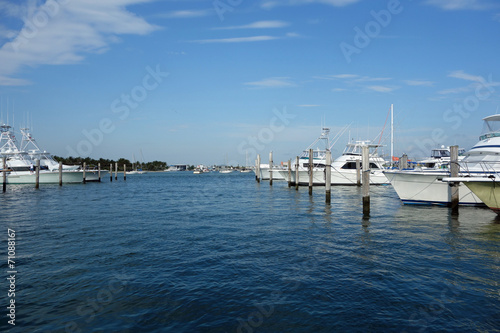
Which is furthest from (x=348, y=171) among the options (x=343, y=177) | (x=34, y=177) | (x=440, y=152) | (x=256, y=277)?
(x=34, y=177)

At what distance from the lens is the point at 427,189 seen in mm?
20781

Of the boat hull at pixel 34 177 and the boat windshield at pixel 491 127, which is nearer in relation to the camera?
the boat windshield at pixel 491 127

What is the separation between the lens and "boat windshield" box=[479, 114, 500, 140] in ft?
65.8

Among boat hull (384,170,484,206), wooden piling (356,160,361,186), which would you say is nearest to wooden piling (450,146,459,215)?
boat hull (384,170,484,206)

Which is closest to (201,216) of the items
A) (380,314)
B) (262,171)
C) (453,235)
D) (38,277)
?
(38,277)

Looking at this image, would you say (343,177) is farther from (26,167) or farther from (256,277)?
(26,167)

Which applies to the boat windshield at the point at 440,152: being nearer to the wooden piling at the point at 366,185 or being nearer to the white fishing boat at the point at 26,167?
the wooden piling at the point at 366,185

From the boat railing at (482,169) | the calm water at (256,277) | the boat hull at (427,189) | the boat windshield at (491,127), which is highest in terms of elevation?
the boat windshield at (491,127)

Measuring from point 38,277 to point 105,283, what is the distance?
6.39 feet

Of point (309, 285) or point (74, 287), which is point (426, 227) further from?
point (74, 287)

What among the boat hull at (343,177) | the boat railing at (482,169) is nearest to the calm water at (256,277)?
the boat railing at (482,169)

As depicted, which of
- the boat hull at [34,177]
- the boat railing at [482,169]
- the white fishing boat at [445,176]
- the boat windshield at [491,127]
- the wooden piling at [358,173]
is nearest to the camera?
the boat railing at [482,169]

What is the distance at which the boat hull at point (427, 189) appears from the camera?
20125 mm

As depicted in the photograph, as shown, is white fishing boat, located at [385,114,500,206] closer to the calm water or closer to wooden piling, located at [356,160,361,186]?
the calm water
